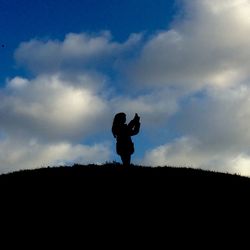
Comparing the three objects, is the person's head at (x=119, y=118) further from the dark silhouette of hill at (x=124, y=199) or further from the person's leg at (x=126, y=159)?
the dark silhouette of hill at (x=124, y=199)

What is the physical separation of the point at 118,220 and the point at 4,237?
4.63 m

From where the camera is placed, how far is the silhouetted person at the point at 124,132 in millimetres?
29878

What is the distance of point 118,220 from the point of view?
77.7 feet

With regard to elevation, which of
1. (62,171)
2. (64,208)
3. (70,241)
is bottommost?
(70,241)

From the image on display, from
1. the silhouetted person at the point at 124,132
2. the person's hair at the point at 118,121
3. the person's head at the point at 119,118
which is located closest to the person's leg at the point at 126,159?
the silhouetted person at the point at 124,132

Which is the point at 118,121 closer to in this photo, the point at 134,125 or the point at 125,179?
the point at 134,125

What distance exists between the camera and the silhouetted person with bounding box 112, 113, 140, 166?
29.9 m

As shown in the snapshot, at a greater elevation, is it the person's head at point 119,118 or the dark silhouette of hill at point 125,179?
the person's head at point 119,118

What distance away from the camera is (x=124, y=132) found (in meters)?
29.9

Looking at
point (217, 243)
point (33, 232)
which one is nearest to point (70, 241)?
point (33, 232)

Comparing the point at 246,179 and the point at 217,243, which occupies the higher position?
the point at 246,179

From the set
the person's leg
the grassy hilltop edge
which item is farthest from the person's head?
the grassy hilltop edge

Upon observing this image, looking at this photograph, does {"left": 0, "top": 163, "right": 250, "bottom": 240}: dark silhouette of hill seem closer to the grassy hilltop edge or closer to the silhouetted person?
Result: the grassy hilltop edge

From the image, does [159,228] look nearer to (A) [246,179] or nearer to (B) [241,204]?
(B) [241,204]
